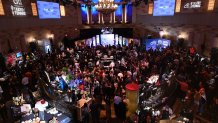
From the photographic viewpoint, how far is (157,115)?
21.5 ft

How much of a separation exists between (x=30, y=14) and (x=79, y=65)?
7.03 m

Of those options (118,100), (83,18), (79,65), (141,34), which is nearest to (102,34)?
(83,18)

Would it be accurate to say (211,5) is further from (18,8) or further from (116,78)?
(18,8)

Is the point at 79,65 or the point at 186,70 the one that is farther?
the point at 79,65

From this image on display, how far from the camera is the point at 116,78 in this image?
31.6 feet

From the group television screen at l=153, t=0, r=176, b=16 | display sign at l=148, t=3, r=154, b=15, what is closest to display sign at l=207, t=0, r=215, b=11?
television screen at l=153, t=0, r=176, b=16

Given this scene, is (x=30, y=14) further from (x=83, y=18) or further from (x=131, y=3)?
(x=131, y=3)

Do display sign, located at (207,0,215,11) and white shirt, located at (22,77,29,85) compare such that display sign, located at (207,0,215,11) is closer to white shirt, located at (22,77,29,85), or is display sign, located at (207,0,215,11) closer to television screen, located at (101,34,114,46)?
television screen, located at (101,34,114,46)

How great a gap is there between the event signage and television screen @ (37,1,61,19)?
1.80m

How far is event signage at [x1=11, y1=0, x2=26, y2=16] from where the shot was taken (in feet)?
43.1

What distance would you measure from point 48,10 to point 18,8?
3528mm

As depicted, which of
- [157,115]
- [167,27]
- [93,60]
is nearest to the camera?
[157,115]

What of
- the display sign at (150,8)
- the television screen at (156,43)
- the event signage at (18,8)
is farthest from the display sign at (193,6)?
the event signage at (18,8)

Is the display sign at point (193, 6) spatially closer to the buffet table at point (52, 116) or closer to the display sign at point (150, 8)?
the display sign at point (150, 8)
